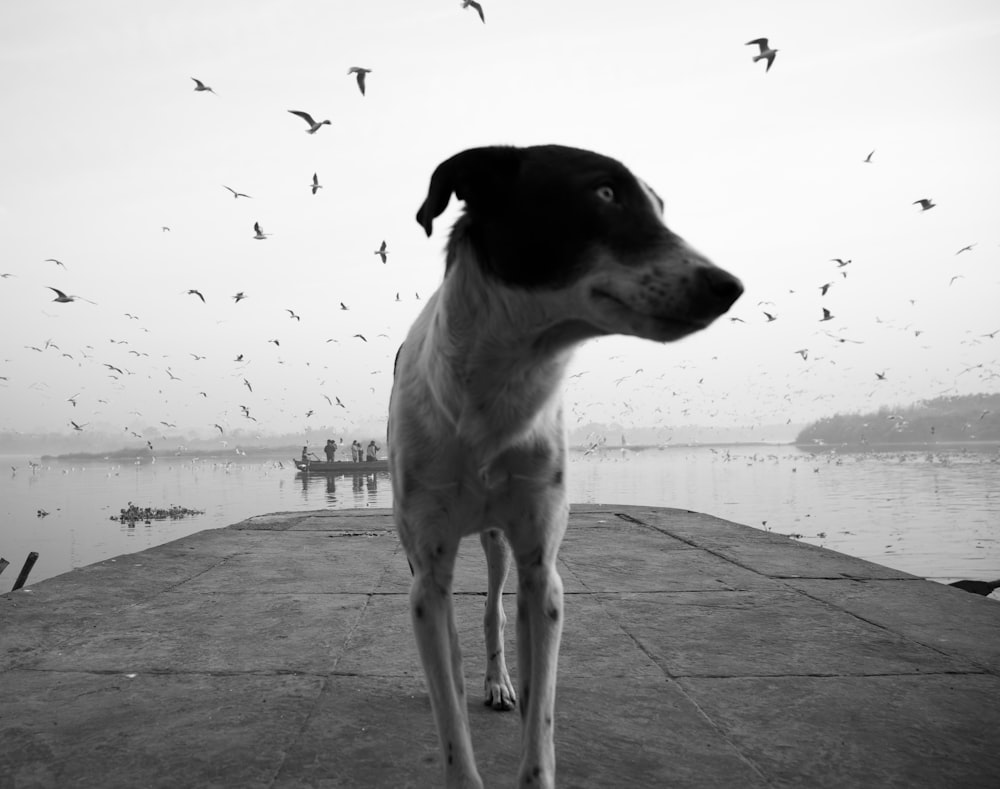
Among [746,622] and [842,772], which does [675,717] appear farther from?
[746,622]

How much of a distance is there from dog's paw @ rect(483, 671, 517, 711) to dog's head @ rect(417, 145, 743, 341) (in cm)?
179

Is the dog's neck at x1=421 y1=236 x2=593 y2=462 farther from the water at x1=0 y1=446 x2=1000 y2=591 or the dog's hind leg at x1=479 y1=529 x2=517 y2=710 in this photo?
the water at x1=0 y1=446 x2=1000 y2=591

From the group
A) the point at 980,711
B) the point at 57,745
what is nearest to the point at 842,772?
the point at 980,711

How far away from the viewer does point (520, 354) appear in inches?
87.7

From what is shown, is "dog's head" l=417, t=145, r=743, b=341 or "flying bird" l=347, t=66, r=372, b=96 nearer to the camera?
"dog's head" l=417, t=145, r=743, b=341

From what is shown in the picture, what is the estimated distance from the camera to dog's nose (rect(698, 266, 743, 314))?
73.4 inches

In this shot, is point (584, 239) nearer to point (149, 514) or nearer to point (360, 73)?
point (360, 73)

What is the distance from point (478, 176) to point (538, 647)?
Result: 61.2 inches

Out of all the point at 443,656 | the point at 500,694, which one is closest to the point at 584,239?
the point at 443,656

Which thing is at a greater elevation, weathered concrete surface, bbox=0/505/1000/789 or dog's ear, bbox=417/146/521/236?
dog's ear, bbox=417/146/521/236

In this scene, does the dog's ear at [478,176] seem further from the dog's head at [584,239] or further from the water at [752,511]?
the water at [752,511]

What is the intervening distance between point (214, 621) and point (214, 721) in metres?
1.65

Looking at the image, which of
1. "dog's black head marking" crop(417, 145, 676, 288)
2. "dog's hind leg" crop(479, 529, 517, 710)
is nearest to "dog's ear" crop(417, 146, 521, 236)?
"dog's black head marking" crop(417, 145, 676, 288)

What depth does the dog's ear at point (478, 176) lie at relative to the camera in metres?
2.22
